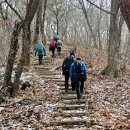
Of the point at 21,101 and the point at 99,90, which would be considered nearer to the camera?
the point at 21,101

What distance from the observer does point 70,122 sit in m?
10.9

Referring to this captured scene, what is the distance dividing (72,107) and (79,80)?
1357mm

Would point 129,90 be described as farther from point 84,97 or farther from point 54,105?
point 54,105

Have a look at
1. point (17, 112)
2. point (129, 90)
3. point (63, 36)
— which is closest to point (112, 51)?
point (129, 90)

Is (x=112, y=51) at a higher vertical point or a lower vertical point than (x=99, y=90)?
higher

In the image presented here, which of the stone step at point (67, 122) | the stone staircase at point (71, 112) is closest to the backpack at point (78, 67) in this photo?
the stone staircase at point (71, 112)

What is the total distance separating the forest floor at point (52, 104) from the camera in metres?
10.8

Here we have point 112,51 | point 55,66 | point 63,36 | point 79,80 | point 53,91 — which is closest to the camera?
point 79,80

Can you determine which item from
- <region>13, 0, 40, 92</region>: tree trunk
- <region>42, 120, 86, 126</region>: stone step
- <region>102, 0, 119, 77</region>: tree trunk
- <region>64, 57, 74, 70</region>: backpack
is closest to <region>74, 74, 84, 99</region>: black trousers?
<region>64, 57, 74, 70</region>: backpack

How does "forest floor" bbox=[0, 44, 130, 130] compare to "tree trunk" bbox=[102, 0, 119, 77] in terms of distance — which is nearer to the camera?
"forest floor" bbox=[0, 44, 130, 130]

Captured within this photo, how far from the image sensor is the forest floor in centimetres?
1084

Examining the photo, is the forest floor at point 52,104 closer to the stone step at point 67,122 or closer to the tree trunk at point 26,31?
the stone step at point 67,122

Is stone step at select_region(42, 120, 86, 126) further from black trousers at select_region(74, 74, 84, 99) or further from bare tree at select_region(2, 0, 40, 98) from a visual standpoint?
bare tree at select_region(2, 0, 40, 98)

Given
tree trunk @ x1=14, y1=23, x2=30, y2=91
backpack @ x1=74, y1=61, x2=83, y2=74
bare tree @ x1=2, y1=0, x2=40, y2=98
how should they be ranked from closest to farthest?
backpack @ x1=74, y1=61, x2=83, y2=74 < bare tree @ x1=2, y1=0, x2=40, y2=98 < tree trunk @ x1=14, y1=23, x2=30, y2=91
